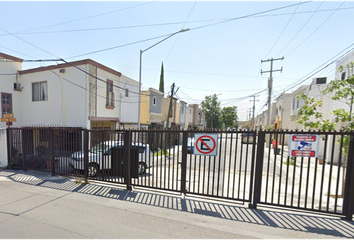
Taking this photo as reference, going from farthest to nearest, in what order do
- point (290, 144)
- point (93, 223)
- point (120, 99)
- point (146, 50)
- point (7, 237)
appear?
point (120, 99) → point (146, 50) → point (290, 144) → point (93, 223) → point (7, 237)

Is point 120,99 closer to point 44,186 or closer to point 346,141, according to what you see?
point 44,186

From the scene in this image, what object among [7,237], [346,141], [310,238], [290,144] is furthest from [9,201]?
[346,141]

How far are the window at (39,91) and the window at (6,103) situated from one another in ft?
4.89

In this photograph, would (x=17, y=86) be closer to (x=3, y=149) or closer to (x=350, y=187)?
(x=3, y=149)

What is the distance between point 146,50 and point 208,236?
11.5 m

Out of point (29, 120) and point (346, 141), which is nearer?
point (346, 141)

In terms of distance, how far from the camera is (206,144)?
4.41 m

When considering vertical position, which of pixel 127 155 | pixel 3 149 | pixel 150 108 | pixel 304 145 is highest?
pixel 150 108

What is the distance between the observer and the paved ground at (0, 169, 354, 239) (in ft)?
9.74

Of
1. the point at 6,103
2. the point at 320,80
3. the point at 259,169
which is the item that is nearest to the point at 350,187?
the point at 259,169

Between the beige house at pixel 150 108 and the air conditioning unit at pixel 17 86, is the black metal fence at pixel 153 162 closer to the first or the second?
the air conditioning unit at pixel 17 86

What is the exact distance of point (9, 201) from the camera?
416 cm

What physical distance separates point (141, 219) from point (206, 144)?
231cm

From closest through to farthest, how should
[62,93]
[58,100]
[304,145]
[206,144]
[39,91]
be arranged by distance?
[304,145], [206,144], [62,93], [58,100], [39,91]
